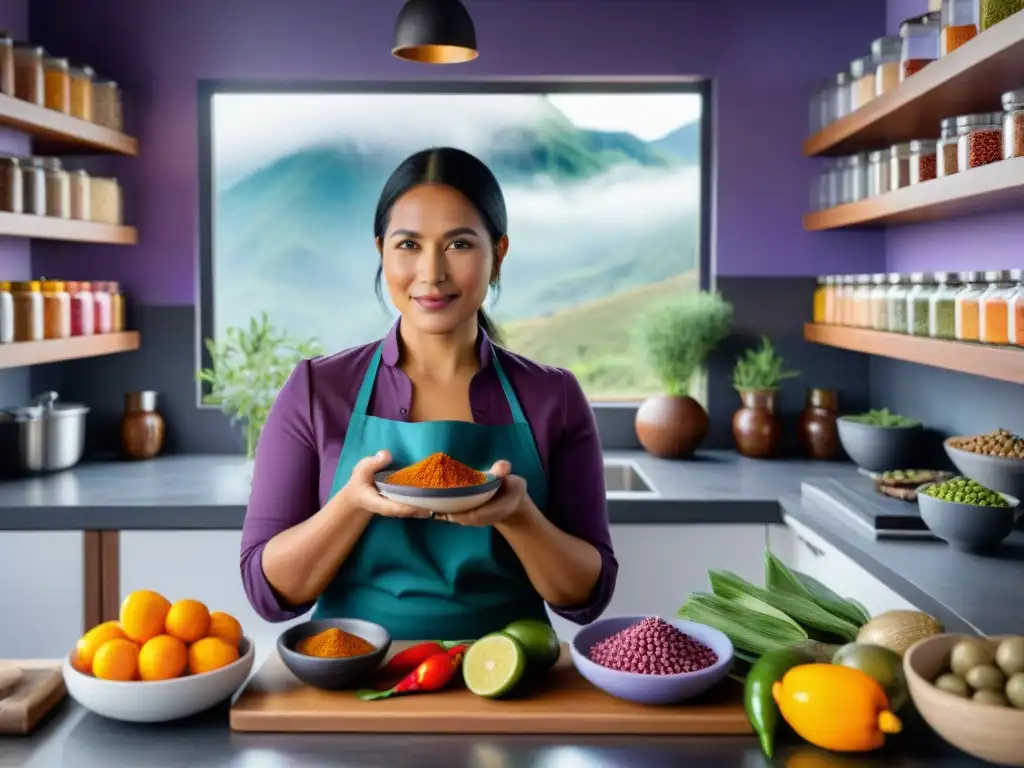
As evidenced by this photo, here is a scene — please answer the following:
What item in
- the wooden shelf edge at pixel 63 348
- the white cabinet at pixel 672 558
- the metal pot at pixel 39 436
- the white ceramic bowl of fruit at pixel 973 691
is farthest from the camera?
the metal pot at pixel 39 436

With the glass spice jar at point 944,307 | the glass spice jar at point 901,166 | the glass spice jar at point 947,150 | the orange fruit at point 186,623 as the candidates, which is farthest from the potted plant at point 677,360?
the orange fruit at point 186,623

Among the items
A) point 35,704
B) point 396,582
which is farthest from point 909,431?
point 35,704

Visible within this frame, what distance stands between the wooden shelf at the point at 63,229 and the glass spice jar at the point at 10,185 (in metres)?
0.03

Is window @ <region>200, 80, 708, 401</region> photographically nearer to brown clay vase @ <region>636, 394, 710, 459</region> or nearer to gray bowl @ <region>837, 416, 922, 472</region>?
brown clay vase @ <region>636, 394, 710, 459</region>

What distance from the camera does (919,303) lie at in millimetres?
2814

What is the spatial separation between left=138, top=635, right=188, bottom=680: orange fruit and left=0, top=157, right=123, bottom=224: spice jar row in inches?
76.0

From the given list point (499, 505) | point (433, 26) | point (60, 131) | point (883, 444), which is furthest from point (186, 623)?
point (883, 444)

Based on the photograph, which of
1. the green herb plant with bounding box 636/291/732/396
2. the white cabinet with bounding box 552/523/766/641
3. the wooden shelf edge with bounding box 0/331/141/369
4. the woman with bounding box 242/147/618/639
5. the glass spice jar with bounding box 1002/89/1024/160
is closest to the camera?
the woman with bounding box 242/147/618/639

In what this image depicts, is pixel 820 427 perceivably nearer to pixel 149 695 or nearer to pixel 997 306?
pixel 997 306

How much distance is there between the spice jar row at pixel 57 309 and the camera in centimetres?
298

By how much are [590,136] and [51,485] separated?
2.24 m

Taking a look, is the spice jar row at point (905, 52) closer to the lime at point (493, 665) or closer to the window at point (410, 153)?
the window at point (410, 153)

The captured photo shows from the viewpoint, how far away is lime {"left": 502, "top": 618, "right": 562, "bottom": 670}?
5.06 feet

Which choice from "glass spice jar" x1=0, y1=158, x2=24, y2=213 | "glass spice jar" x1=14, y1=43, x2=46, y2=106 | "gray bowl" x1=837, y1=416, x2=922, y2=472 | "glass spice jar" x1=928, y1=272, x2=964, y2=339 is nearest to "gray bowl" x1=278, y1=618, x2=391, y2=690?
"glass spice jar" x1=928, y1=272, x2=964, y2=339
